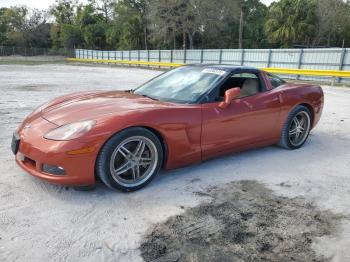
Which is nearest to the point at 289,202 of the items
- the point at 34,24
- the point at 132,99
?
the point at 132,99

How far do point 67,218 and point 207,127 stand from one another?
68.5 inches

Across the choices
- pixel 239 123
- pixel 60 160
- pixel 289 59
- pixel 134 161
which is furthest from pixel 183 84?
pixel 289 59

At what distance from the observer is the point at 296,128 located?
4949 millimetres

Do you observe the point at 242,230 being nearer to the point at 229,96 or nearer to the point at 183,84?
the point at 229,96

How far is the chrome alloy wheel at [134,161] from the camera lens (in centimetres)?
319

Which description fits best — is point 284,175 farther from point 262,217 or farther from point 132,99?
point 132,99

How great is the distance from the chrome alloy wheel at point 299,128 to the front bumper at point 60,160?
314cm

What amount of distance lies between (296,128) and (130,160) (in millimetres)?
2871

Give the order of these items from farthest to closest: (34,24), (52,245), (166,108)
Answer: (34,24) → (166,108) → (52,245)

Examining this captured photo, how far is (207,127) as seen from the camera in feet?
12.0

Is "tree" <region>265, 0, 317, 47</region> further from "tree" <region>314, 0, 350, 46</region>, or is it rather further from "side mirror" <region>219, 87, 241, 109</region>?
"side mirror" <region>219, 87, 241, 109</region>

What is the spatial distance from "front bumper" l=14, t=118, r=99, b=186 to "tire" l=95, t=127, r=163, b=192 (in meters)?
0.12

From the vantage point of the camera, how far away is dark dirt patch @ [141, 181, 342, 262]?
2377mm

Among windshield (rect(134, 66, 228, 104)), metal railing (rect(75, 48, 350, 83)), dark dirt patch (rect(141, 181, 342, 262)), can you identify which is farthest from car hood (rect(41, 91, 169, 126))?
metal railing (rect(75, 48, 350, 83))
